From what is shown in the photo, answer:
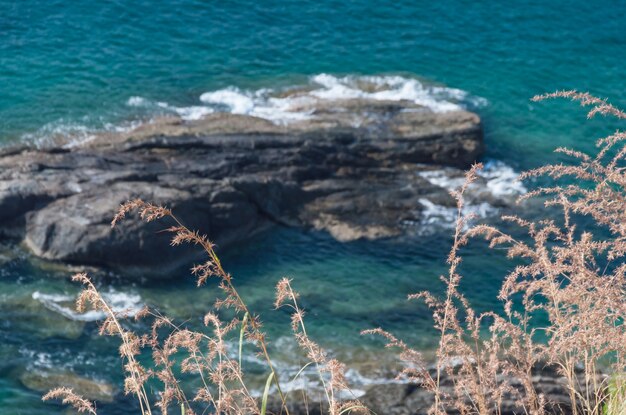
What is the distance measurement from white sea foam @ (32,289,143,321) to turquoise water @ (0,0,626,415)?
5 centimetres

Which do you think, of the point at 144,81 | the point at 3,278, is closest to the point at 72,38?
the point at 144,81

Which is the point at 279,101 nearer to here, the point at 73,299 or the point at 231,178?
the point at 231,178

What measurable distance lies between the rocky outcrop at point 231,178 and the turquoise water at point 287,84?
44cm

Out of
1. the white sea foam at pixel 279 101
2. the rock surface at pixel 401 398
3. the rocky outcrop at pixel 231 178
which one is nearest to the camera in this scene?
the rock surface at pixel 401 398

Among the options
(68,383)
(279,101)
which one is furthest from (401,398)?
(279,101)

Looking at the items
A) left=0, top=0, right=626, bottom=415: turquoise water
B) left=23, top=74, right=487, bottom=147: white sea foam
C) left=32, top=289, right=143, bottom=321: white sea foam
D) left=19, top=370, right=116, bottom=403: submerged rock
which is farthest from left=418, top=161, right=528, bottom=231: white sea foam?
left=19, top=370, right=116, bottom=403: submerged rock

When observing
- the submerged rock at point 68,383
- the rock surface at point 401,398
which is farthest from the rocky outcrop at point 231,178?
the rock surface at point 401,398

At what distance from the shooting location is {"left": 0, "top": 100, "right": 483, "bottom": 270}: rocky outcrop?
1191 cm

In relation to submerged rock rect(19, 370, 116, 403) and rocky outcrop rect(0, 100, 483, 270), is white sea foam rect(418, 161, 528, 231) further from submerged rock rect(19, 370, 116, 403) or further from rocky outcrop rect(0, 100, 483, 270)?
submerged rock rect(19, 370, 116, 403)

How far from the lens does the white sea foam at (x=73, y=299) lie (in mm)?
10875

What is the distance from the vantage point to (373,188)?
1393cm

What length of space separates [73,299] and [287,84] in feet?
25.4

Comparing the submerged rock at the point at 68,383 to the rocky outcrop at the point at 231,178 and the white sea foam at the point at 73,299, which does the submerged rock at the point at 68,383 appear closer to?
the white sea foam at the point at 73,299

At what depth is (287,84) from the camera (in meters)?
17.3
